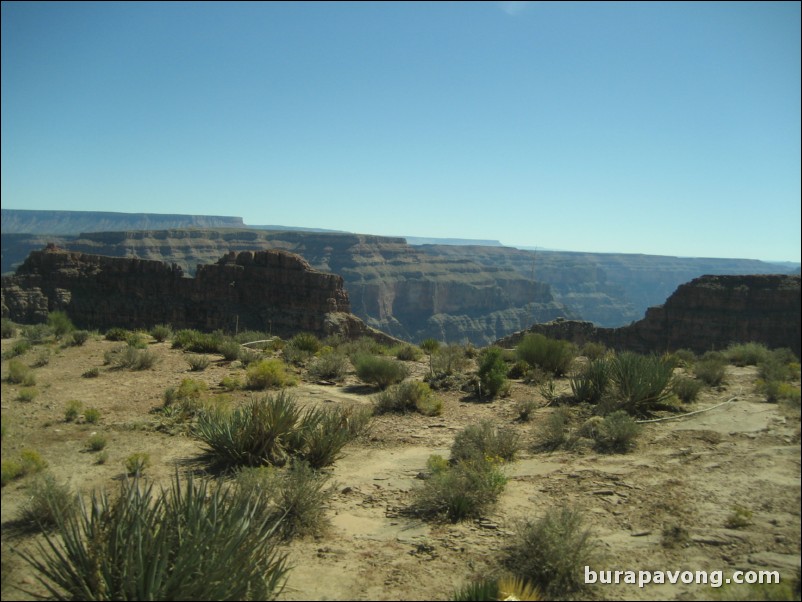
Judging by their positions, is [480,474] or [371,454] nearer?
[480,474]

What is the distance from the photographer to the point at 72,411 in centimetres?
728

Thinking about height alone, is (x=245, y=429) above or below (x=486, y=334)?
above

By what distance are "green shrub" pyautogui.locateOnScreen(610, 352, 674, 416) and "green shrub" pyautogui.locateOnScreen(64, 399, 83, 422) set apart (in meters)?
7.82

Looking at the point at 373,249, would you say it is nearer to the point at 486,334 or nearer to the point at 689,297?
the point at 486,334

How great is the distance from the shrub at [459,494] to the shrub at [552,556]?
0.93 m

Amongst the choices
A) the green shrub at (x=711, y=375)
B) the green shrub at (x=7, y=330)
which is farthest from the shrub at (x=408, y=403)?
the green shrub at (x=7, y=330)

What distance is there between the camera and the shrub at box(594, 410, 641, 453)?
24.3 ft

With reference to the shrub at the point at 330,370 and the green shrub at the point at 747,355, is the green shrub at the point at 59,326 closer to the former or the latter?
the shrub at the point at 330,370

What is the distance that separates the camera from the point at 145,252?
11219cm

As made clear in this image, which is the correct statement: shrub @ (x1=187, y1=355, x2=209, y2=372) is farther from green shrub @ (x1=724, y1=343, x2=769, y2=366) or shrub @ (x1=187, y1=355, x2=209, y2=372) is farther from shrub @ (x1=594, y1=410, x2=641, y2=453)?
green shrub @ (x1=724, y1=343, x2=769, y2=366)

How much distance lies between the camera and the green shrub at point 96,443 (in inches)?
256

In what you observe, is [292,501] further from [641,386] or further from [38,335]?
[38,335]

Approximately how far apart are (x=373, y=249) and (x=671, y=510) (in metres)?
135

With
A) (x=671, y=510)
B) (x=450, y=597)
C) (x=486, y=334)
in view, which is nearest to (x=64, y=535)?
(x=450, y=597)
